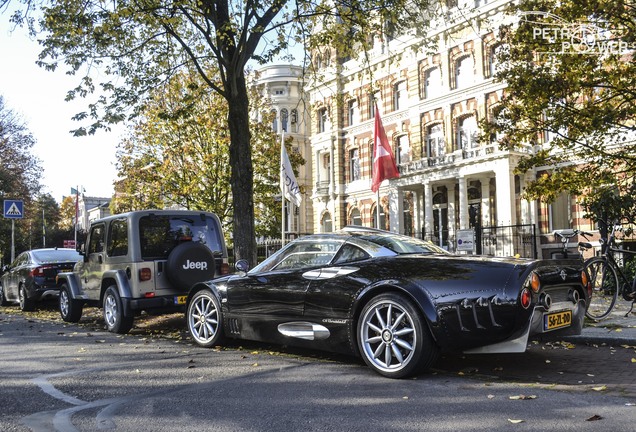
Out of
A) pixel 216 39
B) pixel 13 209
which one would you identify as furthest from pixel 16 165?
pixel 216 39

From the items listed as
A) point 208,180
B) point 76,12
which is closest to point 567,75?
point 76,12

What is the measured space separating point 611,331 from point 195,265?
578cm

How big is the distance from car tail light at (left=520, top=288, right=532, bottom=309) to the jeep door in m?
7.18

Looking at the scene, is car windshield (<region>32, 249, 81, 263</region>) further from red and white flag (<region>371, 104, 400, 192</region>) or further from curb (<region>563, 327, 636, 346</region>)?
red and white flag (<region>371, 104, 400, 192</region>)

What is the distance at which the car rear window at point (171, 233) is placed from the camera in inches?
360

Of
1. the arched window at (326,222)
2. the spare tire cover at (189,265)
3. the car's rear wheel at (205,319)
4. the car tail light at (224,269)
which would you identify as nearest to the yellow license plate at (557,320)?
the car's rear wheel at (205,319)

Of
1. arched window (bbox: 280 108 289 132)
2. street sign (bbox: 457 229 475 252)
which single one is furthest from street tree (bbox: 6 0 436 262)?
arched window (bbox: 280 108 289 132)

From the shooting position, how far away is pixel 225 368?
19.4 feet

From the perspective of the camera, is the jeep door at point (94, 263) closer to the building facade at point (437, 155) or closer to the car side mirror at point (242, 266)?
the car side mirror at point (242, 266)

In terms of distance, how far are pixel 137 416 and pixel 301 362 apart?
7.29 ft

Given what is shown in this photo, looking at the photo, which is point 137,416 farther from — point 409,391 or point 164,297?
point 164,297

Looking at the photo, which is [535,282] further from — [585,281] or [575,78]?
[575,78]

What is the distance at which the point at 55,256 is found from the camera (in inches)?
572

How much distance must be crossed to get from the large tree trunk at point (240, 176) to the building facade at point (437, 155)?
47.0ft
